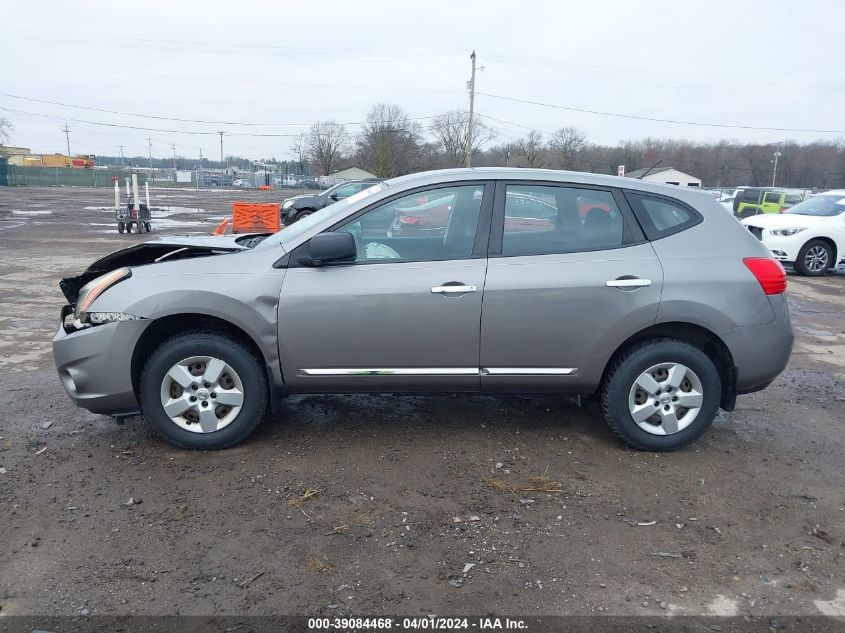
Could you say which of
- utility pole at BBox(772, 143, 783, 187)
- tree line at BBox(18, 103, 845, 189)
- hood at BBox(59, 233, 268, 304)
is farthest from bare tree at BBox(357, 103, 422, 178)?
hood at BBox(59, 233, 268, 304)

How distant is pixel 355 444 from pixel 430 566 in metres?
1.44

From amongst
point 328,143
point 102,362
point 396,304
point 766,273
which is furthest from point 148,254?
point 328,143

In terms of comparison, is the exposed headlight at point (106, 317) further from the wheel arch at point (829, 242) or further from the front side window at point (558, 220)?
the wheel arch at point (829, 242)

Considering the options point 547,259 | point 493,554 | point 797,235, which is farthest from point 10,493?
point 797,235

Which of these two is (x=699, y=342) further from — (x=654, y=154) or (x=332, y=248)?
(x=654, y=154)

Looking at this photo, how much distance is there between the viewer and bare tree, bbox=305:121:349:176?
85.6 meters

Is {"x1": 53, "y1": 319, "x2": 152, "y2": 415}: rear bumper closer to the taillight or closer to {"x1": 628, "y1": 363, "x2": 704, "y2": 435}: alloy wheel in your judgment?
{"x1": 628, "y1": 363, "x2": 704, "y2": 435}: alloy wheel

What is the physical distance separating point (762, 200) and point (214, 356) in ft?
87.2

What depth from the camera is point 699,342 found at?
4.30m

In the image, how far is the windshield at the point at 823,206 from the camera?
1312 centimetres

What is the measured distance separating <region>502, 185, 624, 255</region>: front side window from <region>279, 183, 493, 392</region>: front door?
180mm

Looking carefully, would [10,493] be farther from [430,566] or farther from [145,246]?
[430,566]

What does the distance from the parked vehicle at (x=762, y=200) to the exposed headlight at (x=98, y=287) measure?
24814 millimetres

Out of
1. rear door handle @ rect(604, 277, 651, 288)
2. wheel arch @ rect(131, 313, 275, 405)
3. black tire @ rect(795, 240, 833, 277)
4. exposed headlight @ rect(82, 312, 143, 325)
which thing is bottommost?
black tire @ rect(795, 240, 833, 277)
